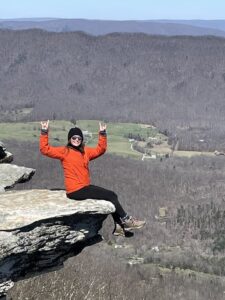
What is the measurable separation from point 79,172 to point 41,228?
8.63ft

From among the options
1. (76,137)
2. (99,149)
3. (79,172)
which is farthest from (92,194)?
(76,137)

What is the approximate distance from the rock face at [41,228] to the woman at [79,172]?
0.97 feet

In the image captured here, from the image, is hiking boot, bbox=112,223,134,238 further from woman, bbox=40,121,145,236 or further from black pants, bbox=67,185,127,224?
black pants, bbox=67,185,127,224

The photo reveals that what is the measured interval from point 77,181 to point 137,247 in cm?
11309

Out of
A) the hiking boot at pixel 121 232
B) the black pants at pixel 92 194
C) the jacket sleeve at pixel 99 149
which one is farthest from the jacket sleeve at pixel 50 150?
the hiking boot at pixel 121 232

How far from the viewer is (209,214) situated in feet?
549

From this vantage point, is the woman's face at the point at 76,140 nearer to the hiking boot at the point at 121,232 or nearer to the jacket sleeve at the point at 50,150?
the jacket sleeve at the point at 50,150

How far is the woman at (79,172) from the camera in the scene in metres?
20.9

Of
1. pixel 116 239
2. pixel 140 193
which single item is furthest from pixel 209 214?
pixel 116 239

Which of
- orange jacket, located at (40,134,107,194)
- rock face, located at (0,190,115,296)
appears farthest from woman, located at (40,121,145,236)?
rock face, located at (0,190,115,296)

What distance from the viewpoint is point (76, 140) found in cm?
2131

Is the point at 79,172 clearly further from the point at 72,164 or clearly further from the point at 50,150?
the point at 50,150

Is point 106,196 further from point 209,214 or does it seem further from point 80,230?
point 209,214

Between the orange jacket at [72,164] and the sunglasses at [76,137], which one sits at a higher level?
the sunglasses at [76,137]
